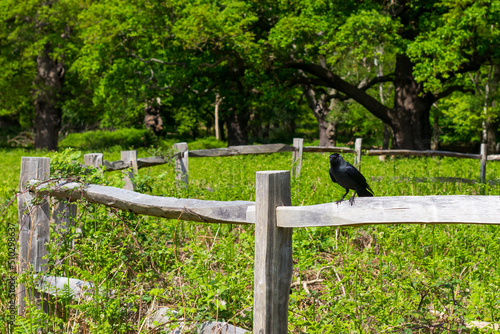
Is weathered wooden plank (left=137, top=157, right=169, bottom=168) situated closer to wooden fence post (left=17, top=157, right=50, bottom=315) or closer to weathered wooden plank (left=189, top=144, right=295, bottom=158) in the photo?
weathered wooden plank (left=189, top=144, right=295, bottom=158)

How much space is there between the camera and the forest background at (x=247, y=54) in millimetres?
16359

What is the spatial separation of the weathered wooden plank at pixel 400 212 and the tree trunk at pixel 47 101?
86.4ft

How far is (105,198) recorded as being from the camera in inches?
149

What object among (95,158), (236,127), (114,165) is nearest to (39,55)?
(236,127)

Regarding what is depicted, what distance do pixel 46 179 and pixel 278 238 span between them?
251cm

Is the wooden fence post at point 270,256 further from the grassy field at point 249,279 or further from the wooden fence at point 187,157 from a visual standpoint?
the wooden fence at point 187,157

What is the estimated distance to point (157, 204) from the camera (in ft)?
11.1

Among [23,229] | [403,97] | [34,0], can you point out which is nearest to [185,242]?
[23,229]

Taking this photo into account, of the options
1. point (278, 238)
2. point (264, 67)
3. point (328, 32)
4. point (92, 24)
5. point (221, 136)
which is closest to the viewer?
point (278, 238)

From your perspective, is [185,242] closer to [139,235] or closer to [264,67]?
[139,235]

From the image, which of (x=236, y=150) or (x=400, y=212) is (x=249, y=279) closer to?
(x=400, y=212)

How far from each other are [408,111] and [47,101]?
19.3 m

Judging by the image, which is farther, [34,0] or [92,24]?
[34,0]

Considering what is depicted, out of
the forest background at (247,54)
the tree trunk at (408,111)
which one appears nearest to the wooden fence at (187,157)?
the forest background at (247,54)
